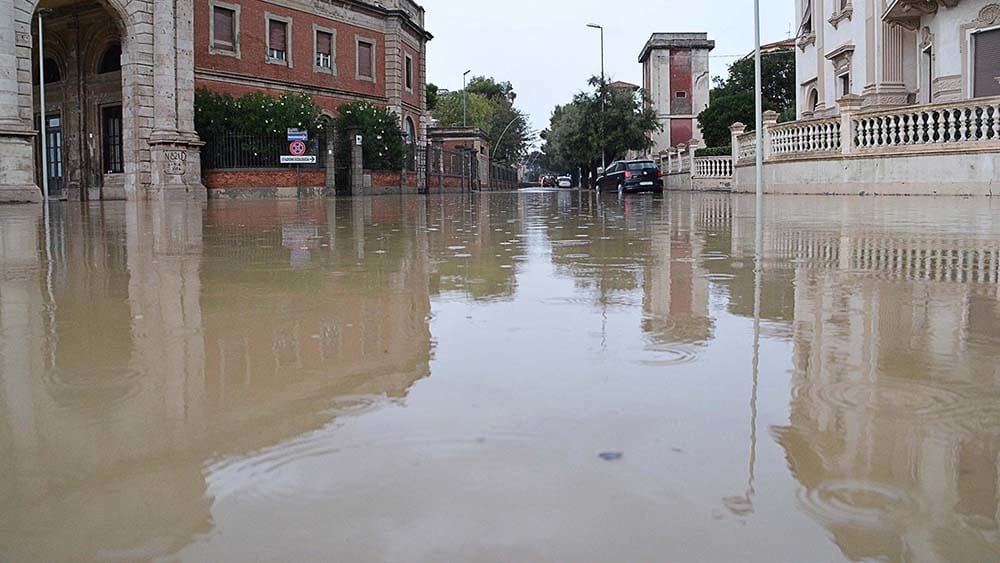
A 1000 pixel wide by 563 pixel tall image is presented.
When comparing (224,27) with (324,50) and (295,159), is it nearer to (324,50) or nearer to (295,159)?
(324,50)

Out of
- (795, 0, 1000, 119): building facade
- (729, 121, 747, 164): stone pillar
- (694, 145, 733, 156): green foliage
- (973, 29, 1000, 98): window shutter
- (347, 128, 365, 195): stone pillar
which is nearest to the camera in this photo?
(973, 29, 1000, 98): window shutter

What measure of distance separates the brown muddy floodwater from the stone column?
2527 centimetres

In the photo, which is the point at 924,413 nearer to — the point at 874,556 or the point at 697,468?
the point at 697,468

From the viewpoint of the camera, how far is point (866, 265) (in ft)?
17.9

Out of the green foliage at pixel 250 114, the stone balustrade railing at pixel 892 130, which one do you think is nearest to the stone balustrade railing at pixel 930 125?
the stone balustrade railing at pixel 892 130

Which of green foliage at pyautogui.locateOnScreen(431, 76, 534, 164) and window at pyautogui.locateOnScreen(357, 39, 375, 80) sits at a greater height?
green foliage at pyautogui.locateOnScreen(431, 76, 534, 164)

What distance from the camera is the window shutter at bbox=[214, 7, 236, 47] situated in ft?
116

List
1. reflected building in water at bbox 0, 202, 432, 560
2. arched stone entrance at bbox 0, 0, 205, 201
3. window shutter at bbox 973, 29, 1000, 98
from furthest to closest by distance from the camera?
window shutter at bbox 973, 29, 1000, 98 < arched stone entrance at bbox 0, 0, 205, 201 < reflected building in water at bbox 0, 202, 432, 560

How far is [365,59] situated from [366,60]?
0.10m

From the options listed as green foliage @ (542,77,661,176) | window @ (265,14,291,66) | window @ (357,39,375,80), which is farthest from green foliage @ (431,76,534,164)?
Result: window @ (265,14,291,66)

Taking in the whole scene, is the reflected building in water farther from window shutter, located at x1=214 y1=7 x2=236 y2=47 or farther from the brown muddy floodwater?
window shutter, located at x1=214 y1=7 x2=236 y2=47

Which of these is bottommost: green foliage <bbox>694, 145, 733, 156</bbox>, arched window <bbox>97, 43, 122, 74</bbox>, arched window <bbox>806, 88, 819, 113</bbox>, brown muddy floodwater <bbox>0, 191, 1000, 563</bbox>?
brown muddy floodwater <bbox>0, 191, 1000, 563</bbox>

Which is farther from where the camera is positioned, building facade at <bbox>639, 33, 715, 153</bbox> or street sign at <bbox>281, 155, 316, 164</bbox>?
building facade at <bbox>639, 33, 715, 153</bbox>

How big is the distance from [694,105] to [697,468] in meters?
72.0
